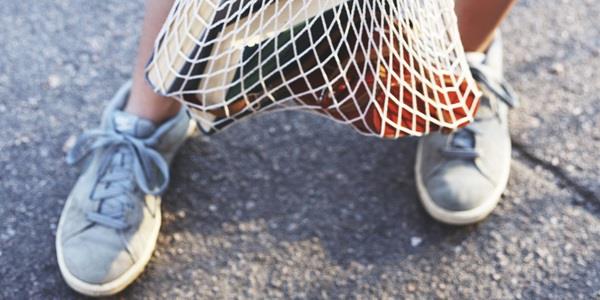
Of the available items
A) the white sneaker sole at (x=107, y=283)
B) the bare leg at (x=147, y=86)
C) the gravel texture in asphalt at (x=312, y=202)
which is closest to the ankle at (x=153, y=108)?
the bare leg at (x=147, y=86)

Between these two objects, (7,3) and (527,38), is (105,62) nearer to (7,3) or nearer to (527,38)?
(7,3)

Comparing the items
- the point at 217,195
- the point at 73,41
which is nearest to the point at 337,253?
the point at 217,195

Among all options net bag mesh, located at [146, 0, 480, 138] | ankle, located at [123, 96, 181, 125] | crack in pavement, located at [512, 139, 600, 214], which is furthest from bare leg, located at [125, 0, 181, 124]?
crack in pavement, located at [512, 139, 600, 214]

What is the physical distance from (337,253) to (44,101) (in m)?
0.75

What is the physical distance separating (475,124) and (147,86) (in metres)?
0.63

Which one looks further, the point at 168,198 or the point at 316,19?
the point at 168,198

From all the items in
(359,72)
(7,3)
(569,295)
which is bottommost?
(569,295)

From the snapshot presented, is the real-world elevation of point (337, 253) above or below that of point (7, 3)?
below

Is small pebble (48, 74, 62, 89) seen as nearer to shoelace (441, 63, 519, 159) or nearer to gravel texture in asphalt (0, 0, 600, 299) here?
gravel texture in asphalt (0, 0, 600, 299)

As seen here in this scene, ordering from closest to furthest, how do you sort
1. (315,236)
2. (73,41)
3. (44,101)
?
(315,236)
(44,101)
(73,41)

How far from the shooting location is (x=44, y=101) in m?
1.73

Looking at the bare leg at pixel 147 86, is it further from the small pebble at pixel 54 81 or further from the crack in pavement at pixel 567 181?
the crack in pavement at pixel 567 181

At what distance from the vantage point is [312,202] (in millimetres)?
1536

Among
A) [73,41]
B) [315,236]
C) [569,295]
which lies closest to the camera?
[569,295]
